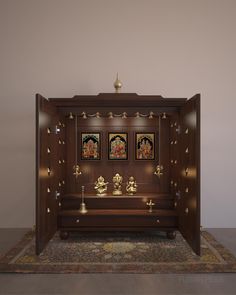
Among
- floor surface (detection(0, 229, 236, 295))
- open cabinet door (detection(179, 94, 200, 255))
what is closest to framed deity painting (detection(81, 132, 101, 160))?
open cabinet door (detection(179, 94, 200, 255))

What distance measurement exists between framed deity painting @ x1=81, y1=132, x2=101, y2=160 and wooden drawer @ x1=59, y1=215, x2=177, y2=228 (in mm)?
1096

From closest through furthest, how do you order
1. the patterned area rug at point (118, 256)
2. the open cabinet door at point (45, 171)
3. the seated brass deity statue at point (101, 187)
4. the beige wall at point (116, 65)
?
the patterned area rug at point (118, 256), the open cabinet door at point (45, 171), the seated brass deity statue at point (101, 187), the beige wall at point (116, 65)

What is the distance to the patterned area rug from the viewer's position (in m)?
3.50

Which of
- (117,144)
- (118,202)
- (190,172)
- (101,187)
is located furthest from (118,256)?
(117,144)

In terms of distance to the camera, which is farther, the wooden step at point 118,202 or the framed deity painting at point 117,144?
the framed deity painting at point 117,144

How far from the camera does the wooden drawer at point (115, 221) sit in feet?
14.9

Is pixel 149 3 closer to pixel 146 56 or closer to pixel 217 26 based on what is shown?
pixel 146 56

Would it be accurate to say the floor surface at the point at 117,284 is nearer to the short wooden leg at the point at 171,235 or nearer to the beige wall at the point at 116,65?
the short wooden leg at the point at 171,235

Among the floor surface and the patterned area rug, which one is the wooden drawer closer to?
the patterned area rug

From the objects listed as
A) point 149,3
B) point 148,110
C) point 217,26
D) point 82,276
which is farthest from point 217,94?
→ point 82,276

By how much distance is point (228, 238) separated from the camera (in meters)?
4.81

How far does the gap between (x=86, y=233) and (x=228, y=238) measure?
235 cm

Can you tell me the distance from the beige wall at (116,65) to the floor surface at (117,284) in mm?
2250

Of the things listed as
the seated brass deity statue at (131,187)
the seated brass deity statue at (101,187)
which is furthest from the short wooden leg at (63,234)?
the seated brass deity statue at (131,187)
